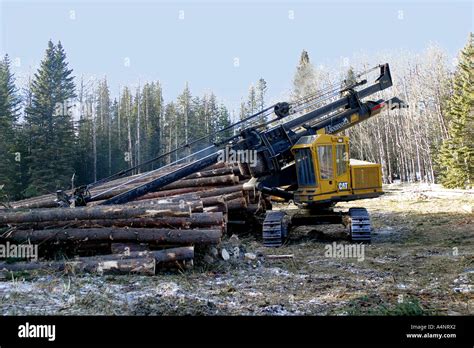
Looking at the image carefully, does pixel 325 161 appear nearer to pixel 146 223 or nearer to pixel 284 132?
pixel 284 132

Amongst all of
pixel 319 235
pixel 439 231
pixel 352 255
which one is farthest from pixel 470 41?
pixel 352 255

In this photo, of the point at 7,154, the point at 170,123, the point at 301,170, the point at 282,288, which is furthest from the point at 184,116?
the point at 282,288

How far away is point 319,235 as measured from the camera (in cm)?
1260

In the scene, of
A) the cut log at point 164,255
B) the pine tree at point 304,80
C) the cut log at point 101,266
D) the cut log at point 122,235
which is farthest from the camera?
the pine tree at point 304,80

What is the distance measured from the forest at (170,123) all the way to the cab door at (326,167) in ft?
40.1

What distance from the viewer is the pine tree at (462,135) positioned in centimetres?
2723

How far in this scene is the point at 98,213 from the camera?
7.57m

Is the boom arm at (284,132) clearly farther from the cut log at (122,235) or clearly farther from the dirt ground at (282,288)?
the dirt ground at (282,288)

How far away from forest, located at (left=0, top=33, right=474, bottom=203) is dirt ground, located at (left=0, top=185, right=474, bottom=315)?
15.1 metres

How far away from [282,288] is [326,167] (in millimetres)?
5733

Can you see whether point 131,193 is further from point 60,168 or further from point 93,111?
point 93,111

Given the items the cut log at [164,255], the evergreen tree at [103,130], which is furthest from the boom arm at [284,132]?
the evergreen tree at [103,130]

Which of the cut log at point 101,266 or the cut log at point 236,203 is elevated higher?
the cut log at point 236,203

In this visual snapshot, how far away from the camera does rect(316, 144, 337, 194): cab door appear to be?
37.1 feet
